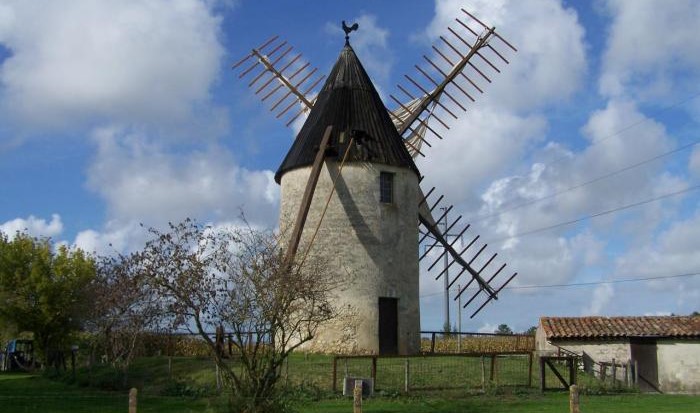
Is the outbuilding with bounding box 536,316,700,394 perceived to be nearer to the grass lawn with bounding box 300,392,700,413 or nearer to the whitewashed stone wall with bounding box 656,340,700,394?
the whitewashed stone wall with bounding box 656,340,700,394

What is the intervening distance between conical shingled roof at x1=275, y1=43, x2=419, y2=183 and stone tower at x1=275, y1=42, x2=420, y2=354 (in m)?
0.04

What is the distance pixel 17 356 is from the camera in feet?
125

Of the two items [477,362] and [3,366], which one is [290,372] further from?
[3,366]

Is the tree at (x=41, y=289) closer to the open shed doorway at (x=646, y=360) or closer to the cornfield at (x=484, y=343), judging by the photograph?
the cornfield at (x=484, y=343)

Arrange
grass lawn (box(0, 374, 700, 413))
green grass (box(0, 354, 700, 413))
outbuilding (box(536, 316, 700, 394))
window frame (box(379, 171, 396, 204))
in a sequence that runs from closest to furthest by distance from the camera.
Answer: grass lawn (box(0, 374, 700, 413)) → green grass (box(0, 354, 700, 413)) → window frame (box(379, 171, 396, 204)) → outbuilding (box(536, 316, 700, 394))

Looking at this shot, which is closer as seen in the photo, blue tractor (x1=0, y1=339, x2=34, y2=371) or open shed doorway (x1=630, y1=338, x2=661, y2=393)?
open shed doorway (x1=630, y1=338, x2=661, y2=393)

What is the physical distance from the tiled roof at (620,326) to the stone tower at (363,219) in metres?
6.40

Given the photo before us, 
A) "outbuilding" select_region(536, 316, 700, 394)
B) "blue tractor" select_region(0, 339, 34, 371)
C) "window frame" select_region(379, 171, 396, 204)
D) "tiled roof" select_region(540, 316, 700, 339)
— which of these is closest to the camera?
"window frame" select_region(379, 171, 396, 204)

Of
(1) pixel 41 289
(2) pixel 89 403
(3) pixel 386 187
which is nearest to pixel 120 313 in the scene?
(2) pixel 89 403

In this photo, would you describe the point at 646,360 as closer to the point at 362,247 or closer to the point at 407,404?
the point at 362,247

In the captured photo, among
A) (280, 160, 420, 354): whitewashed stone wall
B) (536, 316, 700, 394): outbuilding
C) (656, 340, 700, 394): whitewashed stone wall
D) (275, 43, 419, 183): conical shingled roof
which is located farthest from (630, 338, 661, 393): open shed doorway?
(275, 43, 419, 183): conical shingled roof

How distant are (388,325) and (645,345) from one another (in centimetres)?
990

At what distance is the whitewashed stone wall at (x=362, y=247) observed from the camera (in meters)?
23.2

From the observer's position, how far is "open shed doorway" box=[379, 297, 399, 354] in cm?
2361
